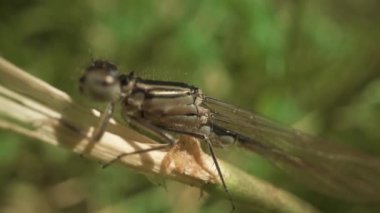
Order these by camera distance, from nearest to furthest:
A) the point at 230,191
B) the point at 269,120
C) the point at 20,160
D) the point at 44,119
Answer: the point at 44,119 < the point at 230,191 < the point at 269,120 < the point at 20,160

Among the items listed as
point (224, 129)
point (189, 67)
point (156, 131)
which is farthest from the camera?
point (189, 67)

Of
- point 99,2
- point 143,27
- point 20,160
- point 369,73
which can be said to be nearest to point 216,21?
point 143,27

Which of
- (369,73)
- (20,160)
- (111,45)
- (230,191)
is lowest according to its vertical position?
(230,191)

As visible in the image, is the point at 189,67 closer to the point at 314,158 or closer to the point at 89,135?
the point at 314,158

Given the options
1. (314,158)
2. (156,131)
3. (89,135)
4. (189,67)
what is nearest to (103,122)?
(89,135)

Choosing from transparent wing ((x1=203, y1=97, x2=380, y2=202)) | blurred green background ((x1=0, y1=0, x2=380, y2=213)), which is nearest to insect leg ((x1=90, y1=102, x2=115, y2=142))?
transparent wing ((x1=203, y1=97, x2=380, y2=202))

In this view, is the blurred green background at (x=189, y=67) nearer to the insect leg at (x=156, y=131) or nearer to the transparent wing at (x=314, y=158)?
the transparent wing at (x=314, y=158)

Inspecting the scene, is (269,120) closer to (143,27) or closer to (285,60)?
(285,60)
